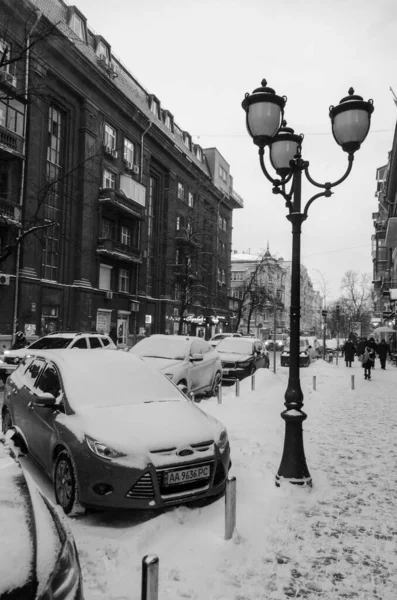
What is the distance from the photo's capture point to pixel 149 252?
39219mm

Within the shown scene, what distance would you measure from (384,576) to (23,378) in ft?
16.6

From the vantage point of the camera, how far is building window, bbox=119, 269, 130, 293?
34.4 metres

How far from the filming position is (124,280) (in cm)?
3531

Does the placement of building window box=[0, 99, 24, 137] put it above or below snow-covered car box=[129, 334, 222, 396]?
above

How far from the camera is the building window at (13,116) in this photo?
920 inches

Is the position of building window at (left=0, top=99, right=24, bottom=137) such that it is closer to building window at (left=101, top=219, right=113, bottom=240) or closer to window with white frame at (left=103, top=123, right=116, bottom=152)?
window with white frame at (left=103, top=123, right=116, bottom=152)

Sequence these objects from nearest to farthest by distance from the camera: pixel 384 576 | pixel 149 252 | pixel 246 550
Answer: pixel 384 576, pixel 246 550, pixel 149 252

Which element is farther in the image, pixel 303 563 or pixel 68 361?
pixel 68 361

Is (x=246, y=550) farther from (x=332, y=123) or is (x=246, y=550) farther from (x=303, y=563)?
(x=332, y=123)

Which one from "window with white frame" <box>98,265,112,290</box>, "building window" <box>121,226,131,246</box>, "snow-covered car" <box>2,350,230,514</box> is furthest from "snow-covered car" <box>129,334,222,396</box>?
"building window" <box>121,226,131,246</box>

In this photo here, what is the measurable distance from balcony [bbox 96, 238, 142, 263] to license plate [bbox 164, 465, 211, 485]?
27268 millimetres

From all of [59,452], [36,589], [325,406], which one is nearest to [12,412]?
[59,452]

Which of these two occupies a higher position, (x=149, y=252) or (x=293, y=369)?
(x=149, y=252)

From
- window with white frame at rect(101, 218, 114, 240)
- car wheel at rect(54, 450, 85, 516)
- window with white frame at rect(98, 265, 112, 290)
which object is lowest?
car wheel at rect(54, 450, 85, 516)
